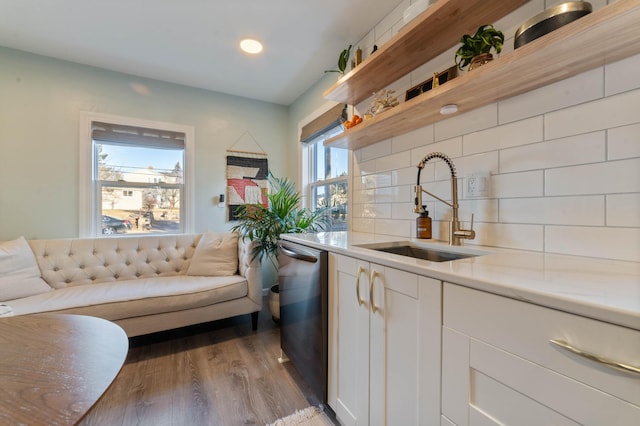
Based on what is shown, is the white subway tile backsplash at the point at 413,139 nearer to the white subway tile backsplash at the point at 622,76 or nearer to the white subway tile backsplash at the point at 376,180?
the white subway tile backsplash at the point at 376,180

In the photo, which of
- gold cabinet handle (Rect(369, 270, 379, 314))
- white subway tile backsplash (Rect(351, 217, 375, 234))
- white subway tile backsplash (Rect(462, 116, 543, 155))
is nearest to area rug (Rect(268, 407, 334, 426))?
gold cabinet handle (Rect(369, 270, 379, 314))

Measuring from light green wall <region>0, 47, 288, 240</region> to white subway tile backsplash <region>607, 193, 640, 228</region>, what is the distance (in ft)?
9.96

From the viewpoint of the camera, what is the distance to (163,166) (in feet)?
9.12

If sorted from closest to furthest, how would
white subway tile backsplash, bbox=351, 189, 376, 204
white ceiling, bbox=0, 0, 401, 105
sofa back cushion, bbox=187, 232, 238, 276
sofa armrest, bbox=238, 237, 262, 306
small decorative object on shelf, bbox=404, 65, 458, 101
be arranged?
small decorative object on shelf, bbox=404, 65, 458, 101 < white ceiling, bbox=0, 0, 401, 105 < white subway tile backsplash, bbox=351, 189, 376, 204 < sofa armrest, bbox=238, 237, 262, 306 < sofa back cushion, bbox=187, 232, 238, 276

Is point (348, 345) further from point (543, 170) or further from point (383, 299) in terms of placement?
point (543, 170)

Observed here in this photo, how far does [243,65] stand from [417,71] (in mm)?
1625

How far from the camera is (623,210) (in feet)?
2.78

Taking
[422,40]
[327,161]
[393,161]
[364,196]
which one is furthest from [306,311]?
[327,161]

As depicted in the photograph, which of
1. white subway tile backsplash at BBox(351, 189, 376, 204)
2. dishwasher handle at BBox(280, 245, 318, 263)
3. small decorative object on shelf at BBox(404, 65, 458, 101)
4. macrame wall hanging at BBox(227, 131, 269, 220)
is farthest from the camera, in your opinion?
macrame wall hanging at BBox(227, 131, 269, 220)

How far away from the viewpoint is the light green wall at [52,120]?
2162 mm

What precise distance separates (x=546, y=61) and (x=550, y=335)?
86cm

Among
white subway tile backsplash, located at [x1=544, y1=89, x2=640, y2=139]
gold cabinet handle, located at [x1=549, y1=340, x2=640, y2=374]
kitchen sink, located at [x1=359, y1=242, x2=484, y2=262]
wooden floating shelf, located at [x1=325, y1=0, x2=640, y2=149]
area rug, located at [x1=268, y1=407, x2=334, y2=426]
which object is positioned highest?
wooden floating shelf, located at [x1=325, y1=0, x2=640, y2=149]

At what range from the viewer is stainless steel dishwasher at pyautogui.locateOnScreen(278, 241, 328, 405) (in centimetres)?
130

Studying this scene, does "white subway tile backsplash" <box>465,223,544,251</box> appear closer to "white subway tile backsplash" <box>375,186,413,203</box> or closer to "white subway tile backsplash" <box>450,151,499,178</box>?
"white subway tile backsplash" <box>450,151,499,178</box>
